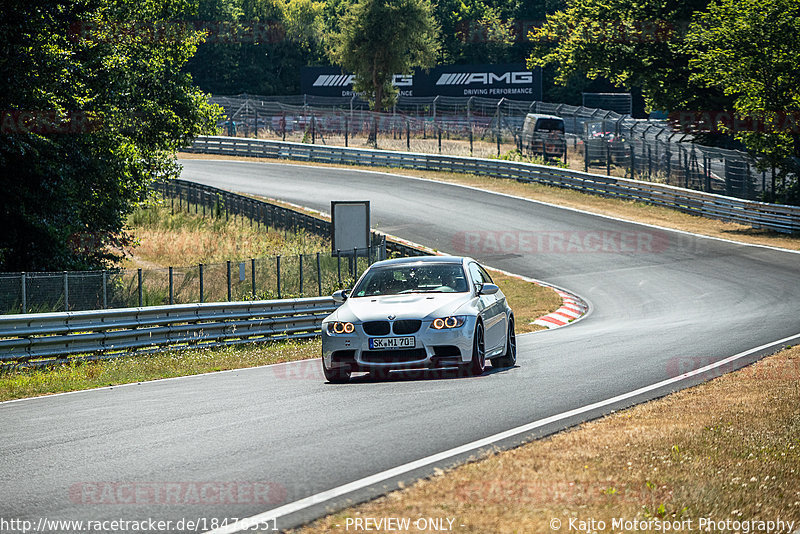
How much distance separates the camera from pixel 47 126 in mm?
22297

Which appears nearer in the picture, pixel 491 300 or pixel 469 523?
pixel 469 523

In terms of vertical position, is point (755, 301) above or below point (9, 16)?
below

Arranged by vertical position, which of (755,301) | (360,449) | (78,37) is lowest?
(755,301)

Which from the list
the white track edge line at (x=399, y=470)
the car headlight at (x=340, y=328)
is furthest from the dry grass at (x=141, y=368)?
the white track edge line at (x=399, y=470)

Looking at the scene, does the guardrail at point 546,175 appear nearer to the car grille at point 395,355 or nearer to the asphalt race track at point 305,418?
the asphalt race track at point 305,418

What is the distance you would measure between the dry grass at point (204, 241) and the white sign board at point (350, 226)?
24.7ft

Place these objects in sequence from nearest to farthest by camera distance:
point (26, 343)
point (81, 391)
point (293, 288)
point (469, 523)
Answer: point (469, 523) → point (81, 391) → point (26, 343) → point (293, 288)

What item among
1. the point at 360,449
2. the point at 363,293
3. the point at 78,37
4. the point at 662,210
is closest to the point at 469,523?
the point at 360,449

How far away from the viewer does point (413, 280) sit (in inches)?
520

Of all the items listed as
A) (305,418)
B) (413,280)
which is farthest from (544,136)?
(305,418)

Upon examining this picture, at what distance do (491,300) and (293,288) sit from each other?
1140 centimetres

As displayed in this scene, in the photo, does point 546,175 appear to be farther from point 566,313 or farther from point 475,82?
point 475,82

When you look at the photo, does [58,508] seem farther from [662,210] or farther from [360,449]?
[662,210]

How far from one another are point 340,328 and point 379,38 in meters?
63.2
